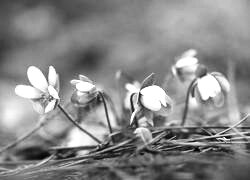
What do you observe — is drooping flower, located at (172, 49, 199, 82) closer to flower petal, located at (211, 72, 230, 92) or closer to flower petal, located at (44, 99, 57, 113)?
flower petal, located at (211, 72, 230, 92)

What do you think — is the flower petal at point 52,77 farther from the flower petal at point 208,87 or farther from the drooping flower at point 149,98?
the flower petal at point 208,87

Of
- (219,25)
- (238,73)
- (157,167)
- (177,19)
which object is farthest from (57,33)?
(157,167)

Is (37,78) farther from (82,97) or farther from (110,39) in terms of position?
(110,39)

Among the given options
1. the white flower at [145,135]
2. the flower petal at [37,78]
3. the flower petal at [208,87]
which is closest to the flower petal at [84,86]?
the flower petal at [37,78]

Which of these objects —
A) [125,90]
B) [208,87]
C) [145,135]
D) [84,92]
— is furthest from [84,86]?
[125,90]

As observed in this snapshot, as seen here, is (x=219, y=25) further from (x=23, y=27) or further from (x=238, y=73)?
(x=23, y=27)

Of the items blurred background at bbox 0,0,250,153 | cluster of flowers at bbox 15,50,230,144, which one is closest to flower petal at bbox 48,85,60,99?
cluster of flowers at bbox 15,50,230,144
